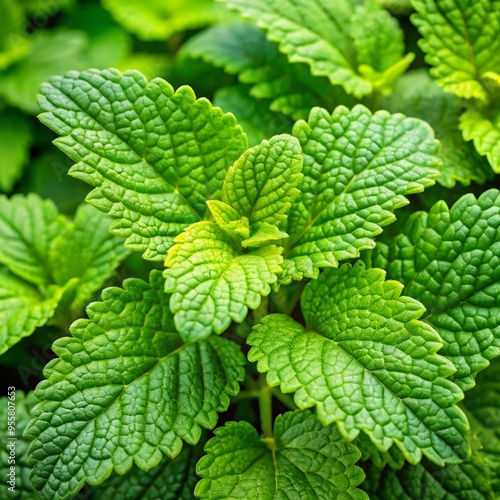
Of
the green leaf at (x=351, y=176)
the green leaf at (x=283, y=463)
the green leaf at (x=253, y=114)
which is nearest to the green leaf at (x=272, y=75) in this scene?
the green leaf at (x=253, y=114)

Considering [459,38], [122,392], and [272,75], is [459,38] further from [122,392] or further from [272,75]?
[122,392]

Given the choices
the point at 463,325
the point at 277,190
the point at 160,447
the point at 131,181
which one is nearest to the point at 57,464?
the point at 160,447

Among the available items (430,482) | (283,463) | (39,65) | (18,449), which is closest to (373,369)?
(283,463)

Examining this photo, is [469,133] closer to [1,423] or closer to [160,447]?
[160,447]

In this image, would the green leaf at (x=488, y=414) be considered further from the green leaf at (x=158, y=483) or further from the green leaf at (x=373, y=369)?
the green leaf at (x=158, y=483)

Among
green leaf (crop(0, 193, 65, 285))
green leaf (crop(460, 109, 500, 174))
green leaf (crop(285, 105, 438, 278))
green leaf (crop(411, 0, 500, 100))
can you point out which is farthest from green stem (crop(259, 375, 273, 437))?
green leaf (crop(411, 0, 500, 100))

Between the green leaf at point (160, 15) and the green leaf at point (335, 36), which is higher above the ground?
the green leaf at point (335, 36)
